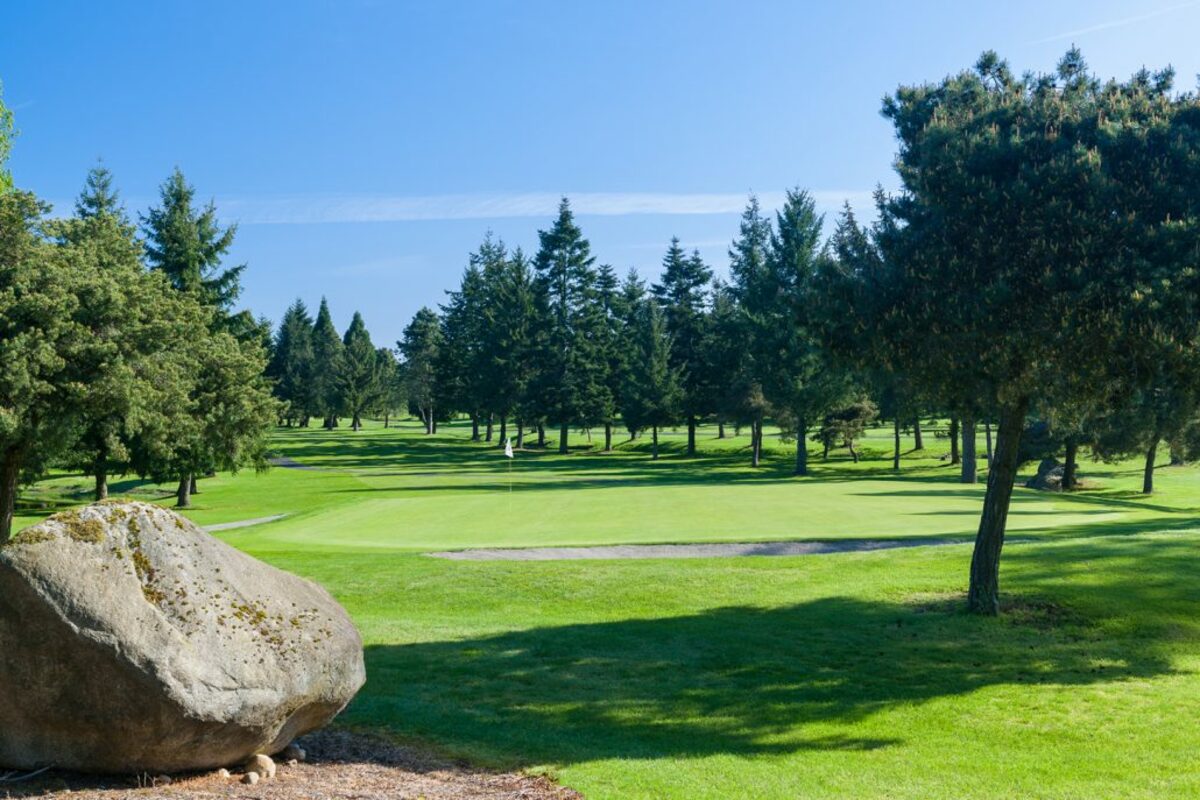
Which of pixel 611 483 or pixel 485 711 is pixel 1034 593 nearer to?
pixel 485 711

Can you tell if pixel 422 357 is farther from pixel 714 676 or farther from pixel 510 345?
pixel 714 676

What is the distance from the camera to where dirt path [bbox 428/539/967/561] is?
23891 mm

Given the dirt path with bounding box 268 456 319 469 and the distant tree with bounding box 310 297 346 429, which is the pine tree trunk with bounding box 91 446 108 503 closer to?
the dirt path with bounding box 268 456 319 469

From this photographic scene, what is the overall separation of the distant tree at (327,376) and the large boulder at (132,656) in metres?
124

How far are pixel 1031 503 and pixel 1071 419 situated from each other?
2273 cm

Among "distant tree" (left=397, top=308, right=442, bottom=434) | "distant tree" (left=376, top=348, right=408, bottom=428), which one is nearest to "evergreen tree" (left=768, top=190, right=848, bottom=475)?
"distant tree" (left=397, top=308, right=442, bottom=434)

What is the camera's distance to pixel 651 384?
84.4 m

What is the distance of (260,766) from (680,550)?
17106 millimetres

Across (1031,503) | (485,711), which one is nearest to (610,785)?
(485,711)

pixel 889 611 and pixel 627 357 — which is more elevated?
pixel 627 357

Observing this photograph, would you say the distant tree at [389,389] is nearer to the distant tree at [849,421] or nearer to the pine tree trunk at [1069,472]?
the distant tree at [849,421]

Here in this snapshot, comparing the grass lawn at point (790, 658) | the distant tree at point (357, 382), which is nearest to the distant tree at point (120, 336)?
the grass lawn at point (790, 658)

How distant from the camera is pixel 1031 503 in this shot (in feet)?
122

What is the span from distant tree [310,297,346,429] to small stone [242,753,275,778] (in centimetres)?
12396
